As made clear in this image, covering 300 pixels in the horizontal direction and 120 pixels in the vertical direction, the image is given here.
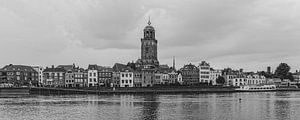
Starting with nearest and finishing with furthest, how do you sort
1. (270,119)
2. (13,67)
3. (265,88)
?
(270,119), (13,67), (265,88)

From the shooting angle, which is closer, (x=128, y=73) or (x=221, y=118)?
(x=221, y=118)

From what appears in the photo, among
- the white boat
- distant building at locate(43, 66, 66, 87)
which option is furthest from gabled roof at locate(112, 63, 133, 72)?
the white boat

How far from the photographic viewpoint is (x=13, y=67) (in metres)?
184

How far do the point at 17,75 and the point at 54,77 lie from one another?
16783mm

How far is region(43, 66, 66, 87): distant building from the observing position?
632 feet

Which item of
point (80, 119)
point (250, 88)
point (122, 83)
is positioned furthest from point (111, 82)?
point (80, 119)

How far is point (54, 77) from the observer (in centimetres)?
19300

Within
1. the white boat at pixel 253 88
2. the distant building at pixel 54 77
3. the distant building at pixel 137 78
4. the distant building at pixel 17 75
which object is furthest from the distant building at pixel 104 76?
the white boat at pixel 253 88

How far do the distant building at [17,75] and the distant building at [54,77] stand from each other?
5950mm

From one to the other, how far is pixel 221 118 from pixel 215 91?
119m

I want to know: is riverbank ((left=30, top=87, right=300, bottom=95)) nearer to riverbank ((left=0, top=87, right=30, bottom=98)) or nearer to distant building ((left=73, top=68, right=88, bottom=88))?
riverbank ((left=0, top=87, right=30, bottom=98))

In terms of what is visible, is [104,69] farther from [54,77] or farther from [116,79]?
[54,77]

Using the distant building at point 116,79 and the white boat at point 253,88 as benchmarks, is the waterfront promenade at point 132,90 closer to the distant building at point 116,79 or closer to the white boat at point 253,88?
the white boat at point 253,88

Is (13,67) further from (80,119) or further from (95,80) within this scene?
(80,119)
